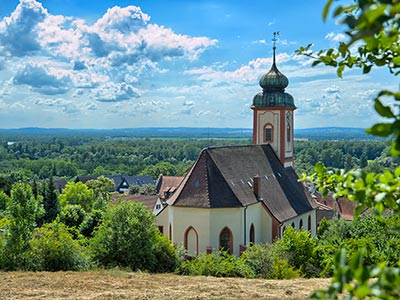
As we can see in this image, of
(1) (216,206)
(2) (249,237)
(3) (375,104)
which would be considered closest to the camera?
(3) (375,104)

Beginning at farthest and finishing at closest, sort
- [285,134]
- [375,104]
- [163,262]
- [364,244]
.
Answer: [285,134] < [163,262] < [364,244] < [375,104]

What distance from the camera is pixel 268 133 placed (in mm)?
37094

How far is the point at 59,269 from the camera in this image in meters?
17.0

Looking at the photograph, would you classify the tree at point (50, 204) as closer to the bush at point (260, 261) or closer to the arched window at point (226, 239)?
the arched window at point (226, 239)

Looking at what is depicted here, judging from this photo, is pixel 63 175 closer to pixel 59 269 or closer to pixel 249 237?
pixel 249 237

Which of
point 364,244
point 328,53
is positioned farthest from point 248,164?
point 328,53

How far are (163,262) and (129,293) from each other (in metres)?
9.56

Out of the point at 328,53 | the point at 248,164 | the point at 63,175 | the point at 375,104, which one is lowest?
the point at 63,175

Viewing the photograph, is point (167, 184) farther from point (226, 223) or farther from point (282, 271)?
point (282, 271)

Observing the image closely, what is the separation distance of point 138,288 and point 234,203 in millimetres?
14822

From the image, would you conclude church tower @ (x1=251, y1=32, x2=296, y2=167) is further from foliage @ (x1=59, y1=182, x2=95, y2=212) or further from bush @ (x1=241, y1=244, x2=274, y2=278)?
foliage @ (x1=59, y1=182, x2=95, y2=212)

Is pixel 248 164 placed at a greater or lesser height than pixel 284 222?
greater

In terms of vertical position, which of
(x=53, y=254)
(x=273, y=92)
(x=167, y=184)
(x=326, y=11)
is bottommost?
(x=167, y=184)

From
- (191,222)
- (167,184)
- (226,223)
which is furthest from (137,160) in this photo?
(226,223)
